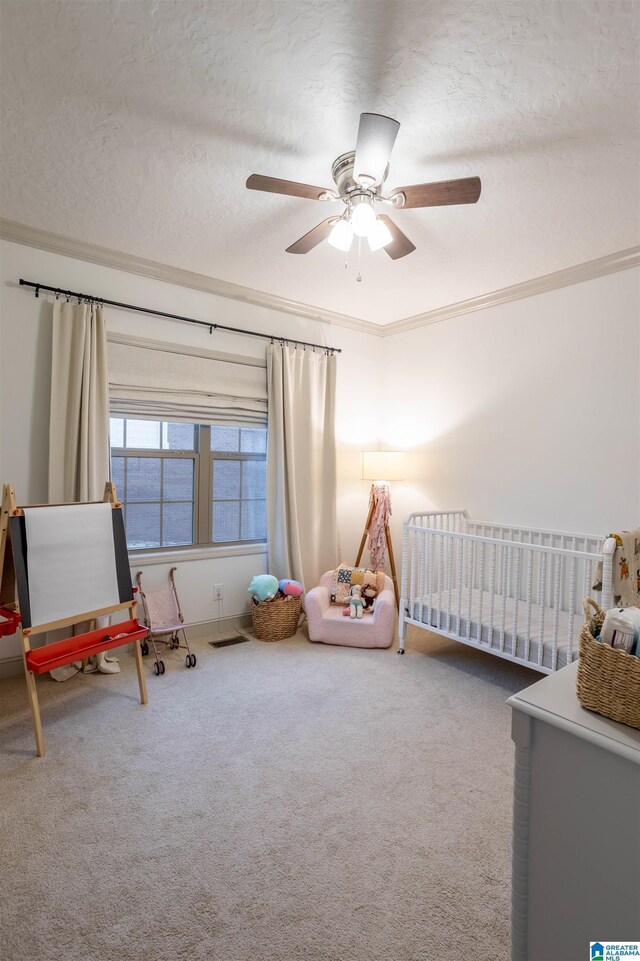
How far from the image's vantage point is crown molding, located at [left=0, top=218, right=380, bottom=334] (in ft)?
8.92

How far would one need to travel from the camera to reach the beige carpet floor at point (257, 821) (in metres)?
1.28

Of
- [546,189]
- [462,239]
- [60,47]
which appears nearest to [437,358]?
[462,239]

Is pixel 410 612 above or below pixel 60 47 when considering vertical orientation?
below

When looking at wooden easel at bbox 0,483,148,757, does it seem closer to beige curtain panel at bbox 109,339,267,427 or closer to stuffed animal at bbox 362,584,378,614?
beige curtain panel at bbox 109,339,267,427

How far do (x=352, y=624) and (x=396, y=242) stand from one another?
236 cm

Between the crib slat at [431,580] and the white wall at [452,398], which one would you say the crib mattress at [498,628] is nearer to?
the crib slat at [431,580]

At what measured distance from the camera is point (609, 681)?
0.88m

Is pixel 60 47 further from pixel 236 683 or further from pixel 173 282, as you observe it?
pixel 236 683

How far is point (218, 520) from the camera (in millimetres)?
3676

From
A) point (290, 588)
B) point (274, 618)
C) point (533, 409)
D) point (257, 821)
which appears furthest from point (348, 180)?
point (274, 618)

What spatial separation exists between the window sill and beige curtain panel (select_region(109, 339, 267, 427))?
36.7 inches

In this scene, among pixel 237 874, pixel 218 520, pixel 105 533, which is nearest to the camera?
pixel 237 874

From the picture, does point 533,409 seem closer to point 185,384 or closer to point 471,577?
point 471,577

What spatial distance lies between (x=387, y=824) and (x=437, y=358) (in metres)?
3.33
